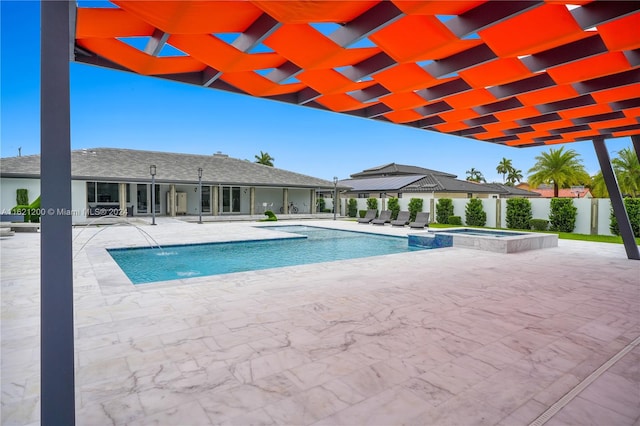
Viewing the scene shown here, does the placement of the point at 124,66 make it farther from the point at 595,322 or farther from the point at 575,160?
the point at 575,160

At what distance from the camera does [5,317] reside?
14.9 ft

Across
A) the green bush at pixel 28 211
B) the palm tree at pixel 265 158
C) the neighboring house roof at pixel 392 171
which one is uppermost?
the palm tree at pixel 265 158

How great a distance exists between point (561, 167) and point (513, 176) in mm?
51069

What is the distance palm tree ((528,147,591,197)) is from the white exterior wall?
35721 millimetres

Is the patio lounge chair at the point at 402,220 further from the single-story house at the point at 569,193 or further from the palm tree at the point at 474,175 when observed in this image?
the palm tree at the point at 474,175

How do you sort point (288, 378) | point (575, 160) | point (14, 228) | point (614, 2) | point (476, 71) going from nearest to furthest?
point (288, 378) < point (614, 2) < point (476, 71) < point (14, 228) < point (575, 160)

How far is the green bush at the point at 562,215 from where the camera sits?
18172mm

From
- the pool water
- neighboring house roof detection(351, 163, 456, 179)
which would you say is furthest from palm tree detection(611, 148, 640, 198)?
neighboring house roof detection(351, 163, 456, 179)

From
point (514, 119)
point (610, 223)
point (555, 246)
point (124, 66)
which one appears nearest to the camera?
point (124, 66)

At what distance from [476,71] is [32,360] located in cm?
592

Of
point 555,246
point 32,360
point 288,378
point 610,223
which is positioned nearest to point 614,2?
point 288,378

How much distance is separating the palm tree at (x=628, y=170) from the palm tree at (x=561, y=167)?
3.90 metres

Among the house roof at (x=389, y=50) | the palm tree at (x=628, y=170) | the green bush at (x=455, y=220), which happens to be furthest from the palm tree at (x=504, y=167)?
the house roof at (x=389, y=50)

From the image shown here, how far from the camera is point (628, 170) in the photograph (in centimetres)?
2514
